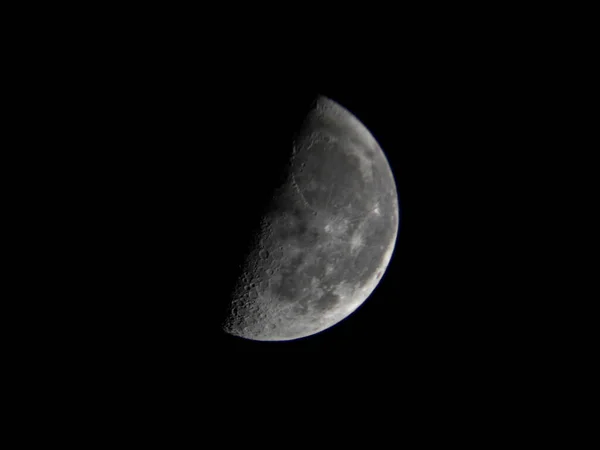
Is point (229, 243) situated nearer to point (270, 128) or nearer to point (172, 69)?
point (270, 128)

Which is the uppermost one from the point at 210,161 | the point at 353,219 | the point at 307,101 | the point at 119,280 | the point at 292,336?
the point at 307,101

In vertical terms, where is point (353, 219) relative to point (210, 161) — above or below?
above

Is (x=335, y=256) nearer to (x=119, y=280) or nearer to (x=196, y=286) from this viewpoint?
(x=196, y=286)

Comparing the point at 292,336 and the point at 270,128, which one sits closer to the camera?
the point at 270,128

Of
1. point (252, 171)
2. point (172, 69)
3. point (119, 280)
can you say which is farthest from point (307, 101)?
point (119, 280)

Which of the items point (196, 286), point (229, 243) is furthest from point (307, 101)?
point (196, 286)

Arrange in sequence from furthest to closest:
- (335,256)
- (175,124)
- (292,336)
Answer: (292,336)
(335,256)
(175,124)

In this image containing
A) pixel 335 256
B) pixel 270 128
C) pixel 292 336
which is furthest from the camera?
pixel 292 336
